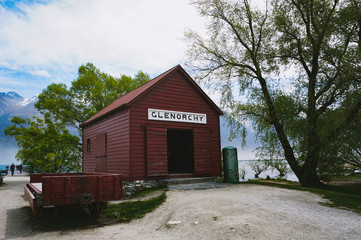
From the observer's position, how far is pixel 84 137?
18.8 metres

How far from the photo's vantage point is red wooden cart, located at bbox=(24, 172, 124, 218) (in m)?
6.28

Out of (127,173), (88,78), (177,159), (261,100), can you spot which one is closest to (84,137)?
(177,159)

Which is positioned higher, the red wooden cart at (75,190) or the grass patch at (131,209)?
the red wooden cart at (75,190)

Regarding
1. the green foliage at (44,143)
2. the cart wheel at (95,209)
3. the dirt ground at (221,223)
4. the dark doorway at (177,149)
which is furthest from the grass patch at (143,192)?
the green foliage at (44,143)

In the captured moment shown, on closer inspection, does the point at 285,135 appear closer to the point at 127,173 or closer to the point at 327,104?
the point at 327,104

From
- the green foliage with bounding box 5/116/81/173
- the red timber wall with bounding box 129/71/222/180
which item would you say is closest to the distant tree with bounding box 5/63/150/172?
the green foliage with bounding box 5/116/81/173

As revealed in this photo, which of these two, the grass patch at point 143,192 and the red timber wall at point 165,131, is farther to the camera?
the red timber wall at point 165,131

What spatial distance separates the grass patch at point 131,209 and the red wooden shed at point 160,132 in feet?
7.90

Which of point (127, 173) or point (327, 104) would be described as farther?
point (327, 104)

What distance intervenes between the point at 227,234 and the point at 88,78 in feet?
93.2

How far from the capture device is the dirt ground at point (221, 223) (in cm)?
573

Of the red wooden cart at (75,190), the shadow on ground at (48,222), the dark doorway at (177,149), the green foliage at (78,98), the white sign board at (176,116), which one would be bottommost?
the shadow on ground at (48,222)

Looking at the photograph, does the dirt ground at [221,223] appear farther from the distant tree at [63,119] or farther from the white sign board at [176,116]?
the distant tree at [63,119]

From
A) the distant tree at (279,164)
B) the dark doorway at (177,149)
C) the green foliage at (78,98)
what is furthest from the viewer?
the green foliage at (78,98)
